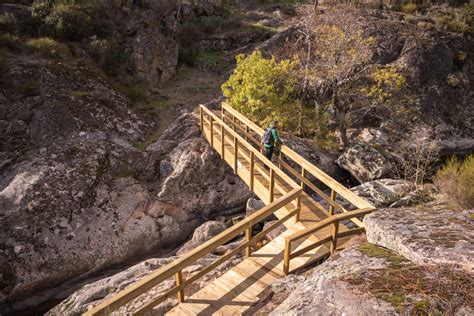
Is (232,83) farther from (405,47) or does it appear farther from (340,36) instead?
(405,47)

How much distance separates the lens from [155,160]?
580 inches

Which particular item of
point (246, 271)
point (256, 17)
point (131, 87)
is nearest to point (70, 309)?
point (246, 271)

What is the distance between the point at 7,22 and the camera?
18.8 m

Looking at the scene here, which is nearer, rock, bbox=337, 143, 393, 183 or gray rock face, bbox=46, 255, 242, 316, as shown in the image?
gray rock face, bbox=46, 255, 242, 316

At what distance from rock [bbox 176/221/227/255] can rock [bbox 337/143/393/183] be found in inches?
262

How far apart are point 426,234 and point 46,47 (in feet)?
66.0

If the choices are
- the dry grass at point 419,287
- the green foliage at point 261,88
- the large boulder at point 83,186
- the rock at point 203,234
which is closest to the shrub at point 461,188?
the dry grass at point 419,287

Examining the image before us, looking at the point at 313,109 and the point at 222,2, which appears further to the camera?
the point at 222,2

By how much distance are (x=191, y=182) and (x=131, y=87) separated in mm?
8986

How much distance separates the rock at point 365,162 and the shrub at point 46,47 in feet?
53.4

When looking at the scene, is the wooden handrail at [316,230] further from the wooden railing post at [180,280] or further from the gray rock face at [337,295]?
the wooden railing post at [180,280]

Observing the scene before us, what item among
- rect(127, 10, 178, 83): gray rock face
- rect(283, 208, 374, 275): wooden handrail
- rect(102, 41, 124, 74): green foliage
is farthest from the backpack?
rect(102, 41, 124, 74): green foliage

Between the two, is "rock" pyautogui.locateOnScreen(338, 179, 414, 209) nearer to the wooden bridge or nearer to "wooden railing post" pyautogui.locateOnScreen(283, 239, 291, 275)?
the wooden bridge

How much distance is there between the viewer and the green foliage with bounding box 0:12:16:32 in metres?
18.6
